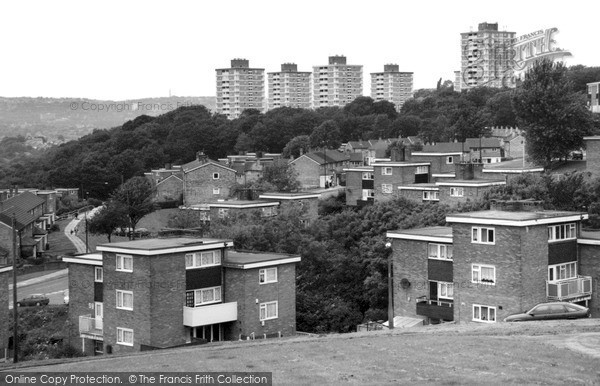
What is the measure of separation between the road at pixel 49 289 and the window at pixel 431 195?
94.7 ft

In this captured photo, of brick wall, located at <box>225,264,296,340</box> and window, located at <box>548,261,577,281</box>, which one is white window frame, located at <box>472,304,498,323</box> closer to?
window, located at <box>548,261,577,281</box>

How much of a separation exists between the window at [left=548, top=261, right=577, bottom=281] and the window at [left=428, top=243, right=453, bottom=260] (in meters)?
5.51

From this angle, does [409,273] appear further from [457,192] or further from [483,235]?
[457,192]

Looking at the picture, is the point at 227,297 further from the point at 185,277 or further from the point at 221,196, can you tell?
the point at 221,196

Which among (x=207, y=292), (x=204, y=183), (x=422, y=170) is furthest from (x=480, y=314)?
(x=204, y=183)

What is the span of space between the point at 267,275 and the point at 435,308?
792 cm

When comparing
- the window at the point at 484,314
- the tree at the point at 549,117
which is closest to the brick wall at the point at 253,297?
the window at the point at 484,314

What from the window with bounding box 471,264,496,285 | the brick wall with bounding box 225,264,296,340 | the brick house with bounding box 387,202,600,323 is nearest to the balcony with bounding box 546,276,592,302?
the brick house with bounding box 387,202,600,323

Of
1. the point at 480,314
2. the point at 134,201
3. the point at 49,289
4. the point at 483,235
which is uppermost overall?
the point at 483,235

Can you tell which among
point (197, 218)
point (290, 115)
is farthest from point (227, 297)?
point (290, 115)

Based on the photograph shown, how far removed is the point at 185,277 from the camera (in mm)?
43188

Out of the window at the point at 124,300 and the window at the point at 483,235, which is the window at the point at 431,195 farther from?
the window at the point at 124,300

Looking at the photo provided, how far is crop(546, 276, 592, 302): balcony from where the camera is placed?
40.5 m

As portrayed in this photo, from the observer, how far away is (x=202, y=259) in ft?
144
